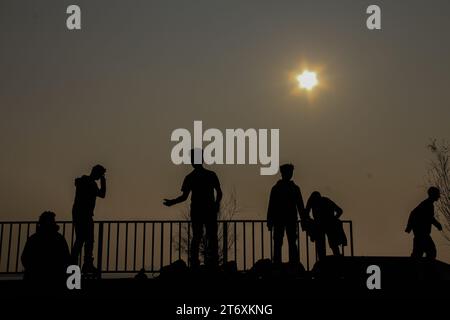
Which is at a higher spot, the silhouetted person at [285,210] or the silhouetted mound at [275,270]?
the silhouetted person at [285,210]

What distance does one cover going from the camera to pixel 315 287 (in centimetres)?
691

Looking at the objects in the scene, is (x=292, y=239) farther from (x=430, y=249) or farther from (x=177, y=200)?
(x=430, y=249)

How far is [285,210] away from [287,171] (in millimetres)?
668

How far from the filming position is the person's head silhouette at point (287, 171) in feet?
31.0

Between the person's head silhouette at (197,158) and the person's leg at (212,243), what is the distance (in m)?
0.92

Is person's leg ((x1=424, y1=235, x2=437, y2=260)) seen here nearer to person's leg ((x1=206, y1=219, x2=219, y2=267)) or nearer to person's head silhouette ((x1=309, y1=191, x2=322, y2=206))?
person's head silhouette ((x1=309, y1=191, x2=322, y2=206))

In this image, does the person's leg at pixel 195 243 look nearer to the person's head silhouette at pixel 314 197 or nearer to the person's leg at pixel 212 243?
the person's leg at pixel 212 243

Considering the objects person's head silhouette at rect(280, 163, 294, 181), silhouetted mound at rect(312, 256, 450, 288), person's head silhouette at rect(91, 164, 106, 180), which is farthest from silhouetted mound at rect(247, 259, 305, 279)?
person's head silhouette at rect(91, 164, 106, 180)

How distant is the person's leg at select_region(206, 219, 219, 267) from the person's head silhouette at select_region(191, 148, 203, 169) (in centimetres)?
92

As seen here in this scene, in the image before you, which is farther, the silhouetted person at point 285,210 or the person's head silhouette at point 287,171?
the person's head silhouette at point 287,171

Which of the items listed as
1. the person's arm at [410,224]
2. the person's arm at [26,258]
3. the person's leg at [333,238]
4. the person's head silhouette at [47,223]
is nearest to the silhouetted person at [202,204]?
the person's head silhouette at [47,223]

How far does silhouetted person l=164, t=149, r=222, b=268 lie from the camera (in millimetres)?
8461
